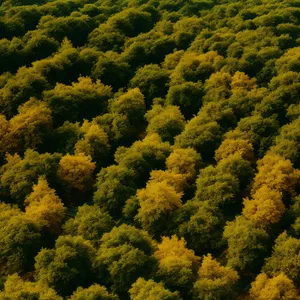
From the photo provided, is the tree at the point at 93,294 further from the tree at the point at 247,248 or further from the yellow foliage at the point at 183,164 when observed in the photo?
the yellow foliage at the point at 183,164

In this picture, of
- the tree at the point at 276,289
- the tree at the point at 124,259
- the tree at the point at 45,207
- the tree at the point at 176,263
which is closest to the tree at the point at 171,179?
the tree at the point at 176,263

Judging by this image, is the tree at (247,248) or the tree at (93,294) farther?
the tree at (247,248)

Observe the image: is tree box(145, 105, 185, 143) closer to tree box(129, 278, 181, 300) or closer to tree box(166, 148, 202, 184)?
tree box(166, 148, 202, 184)

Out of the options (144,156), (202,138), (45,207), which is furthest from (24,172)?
(202,138)

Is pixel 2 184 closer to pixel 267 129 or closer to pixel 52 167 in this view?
pixel 52 167

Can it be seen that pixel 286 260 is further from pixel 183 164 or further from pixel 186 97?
pixel 186 97

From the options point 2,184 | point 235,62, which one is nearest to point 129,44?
point 235,62

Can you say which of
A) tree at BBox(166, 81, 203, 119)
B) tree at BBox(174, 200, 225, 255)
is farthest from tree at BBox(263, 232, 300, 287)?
tree at BBox(166, 81, 203, 119)
